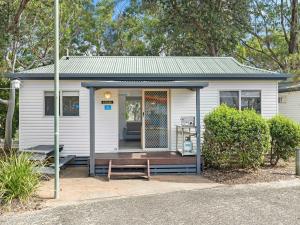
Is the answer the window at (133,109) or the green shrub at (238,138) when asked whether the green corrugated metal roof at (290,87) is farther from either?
the window at (133,109)

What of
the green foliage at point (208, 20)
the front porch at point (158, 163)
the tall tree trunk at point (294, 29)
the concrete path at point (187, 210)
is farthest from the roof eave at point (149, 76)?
the tall tree trunk at point (294, 29)

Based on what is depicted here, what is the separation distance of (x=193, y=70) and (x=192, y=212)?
7317 millimetres

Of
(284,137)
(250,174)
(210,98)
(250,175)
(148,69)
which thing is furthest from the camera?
(148,69)

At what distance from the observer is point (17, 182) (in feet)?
21.6

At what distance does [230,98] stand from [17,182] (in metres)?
8.09

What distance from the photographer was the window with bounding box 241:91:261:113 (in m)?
12.2

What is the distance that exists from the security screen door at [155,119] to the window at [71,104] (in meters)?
2.41

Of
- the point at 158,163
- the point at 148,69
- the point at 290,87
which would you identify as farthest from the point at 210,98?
the point at 290,87

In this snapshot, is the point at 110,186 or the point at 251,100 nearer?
the point at 110,186

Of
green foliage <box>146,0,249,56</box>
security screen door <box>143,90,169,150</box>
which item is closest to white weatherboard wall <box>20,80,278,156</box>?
security screen door <box>143,90,169,150</box>

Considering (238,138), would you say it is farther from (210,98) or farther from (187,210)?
(187,210)

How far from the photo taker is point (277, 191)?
750 cm

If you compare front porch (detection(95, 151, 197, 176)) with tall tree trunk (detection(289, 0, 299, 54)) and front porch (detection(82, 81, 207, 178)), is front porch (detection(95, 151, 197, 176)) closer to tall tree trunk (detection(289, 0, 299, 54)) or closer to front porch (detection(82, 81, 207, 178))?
front porch (detection(82, 81, 207, 178))

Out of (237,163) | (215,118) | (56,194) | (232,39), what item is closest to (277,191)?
(237,163)
